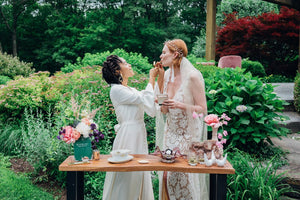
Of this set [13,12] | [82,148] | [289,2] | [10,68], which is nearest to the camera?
[82,148]

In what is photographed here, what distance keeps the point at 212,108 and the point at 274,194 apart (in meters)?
1.65

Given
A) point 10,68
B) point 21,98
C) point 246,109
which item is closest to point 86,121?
point 246,109

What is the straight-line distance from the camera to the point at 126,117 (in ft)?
9.21

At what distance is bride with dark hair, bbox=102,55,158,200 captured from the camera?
2.72 meters

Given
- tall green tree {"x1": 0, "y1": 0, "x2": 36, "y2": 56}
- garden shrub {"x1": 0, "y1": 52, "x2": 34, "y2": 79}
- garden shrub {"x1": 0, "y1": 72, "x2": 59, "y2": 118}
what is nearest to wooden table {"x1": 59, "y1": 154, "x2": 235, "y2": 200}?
garden shrub {"x1": 0, "y1": 72, "x2": 59, "y2": 118}

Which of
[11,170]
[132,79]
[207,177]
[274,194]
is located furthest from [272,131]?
[11,170]

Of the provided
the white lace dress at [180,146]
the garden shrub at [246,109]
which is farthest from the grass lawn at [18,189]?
the garden shrub at [246,109]

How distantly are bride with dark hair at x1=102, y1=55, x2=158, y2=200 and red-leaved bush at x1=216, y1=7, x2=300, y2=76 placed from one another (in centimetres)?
1132

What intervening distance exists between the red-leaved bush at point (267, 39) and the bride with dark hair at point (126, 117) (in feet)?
37.1

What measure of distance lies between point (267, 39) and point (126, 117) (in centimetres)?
1258

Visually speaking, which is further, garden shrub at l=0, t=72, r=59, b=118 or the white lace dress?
garden shrub at l=0, t=72, r=59, b=118

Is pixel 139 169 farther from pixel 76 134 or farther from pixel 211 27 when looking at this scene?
pixel 211 27

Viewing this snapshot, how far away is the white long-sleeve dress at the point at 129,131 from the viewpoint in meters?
2.71

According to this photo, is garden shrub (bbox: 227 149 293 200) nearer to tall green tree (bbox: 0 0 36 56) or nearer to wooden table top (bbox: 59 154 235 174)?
→ wooden table top (bbox: 59 154 235 174)
